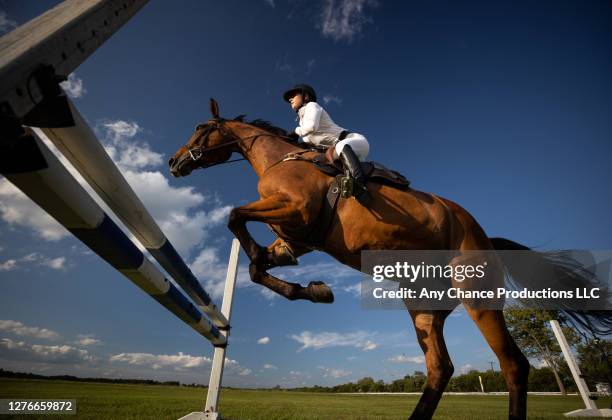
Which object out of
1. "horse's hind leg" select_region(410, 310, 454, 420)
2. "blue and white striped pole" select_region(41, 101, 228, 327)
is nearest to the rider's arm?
"blue and white striped pole" select_region(41, 101, 228, 327)

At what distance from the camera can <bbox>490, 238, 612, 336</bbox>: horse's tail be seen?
10.8ft

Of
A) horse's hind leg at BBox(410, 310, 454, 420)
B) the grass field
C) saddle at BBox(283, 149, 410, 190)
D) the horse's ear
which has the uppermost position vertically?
the horse's ear

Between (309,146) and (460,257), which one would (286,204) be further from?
(460,257)

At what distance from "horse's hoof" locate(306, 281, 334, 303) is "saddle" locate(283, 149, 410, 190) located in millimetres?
956

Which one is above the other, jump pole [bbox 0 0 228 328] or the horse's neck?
the horse's neck

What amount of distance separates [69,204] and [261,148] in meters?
2.27

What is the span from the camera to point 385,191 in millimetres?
2557

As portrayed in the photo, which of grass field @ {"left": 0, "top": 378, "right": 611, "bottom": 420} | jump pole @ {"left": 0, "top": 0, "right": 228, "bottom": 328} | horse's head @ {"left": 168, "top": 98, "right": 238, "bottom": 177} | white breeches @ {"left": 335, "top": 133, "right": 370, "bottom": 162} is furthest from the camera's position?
grass field @ {"left": 0, "top": 378, "right": 611, "bottom": 420}

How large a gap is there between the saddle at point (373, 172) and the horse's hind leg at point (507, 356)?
1.23 m

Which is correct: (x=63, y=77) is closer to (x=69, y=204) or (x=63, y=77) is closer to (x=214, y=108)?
(x=69, y=204)

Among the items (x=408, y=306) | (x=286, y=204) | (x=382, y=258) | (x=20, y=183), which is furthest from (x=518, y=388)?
(x=20, y=183)

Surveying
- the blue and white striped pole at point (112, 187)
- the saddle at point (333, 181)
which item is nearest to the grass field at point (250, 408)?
the blue and white striped pole at point (112, 187)

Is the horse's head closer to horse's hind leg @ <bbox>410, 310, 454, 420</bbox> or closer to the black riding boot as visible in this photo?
the black riding boot

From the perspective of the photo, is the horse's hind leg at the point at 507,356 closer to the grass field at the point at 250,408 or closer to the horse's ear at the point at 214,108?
the horse's ear at the point at 214,108
